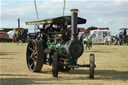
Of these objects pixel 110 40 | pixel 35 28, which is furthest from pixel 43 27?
pixel 110 40

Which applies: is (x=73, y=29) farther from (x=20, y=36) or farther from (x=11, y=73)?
(x=20, y=36)

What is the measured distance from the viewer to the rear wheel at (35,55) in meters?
8.38

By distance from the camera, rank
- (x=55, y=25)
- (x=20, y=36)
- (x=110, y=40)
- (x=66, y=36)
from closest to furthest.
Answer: (x=66, y=36)
(x=55, y=25)
(x=20, y=36)
(x=110, y=40)

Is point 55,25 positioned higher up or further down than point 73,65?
higher up

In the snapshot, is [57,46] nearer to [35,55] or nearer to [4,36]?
[35,55]

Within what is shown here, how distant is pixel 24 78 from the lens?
7.53 m

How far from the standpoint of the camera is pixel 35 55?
8.79m

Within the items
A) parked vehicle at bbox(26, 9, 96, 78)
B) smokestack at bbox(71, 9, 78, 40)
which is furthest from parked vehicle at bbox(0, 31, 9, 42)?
smokestack at bbox(71, 9, 78, 40)

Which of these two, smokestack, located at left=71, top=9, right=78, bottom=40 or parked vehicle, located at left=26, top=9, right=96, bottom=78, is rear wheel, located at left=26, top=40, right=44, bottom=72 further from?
smokestack, located at left=71, top=9, right=78, bottom=40

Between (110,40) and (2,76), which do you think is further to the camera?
(110,40)

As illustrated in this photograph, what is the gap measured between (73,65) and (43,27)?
2.42 m

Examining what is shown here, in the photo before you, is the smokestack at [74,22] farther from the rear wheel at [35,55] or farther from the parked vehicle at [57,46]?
the rear wheel at [35,55]

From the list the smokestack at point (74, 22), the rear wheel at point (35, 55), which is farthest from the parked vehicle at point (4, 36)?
the smokestack at point (74, 22)

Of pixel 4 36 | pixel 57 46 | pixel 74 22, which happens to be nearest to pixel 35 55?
pixel 57 46
